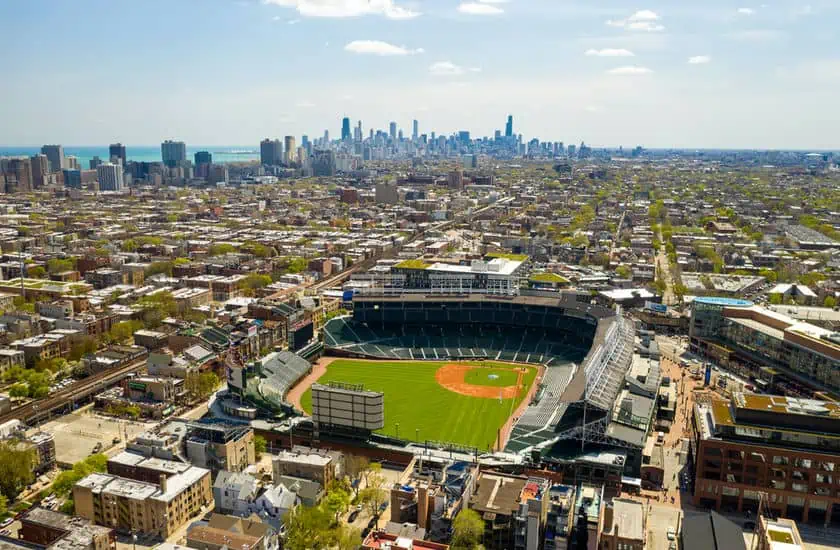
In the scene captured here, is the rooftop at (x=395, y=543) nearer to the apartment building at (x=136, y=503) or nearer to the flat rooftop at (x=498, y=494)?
the flat rooftop at (x=498, y=494)

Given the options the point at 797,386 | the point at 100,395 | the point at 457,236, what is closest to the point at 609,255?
the point at 457,236

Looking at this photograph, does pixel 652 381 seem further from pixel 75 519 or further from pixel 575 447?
pixel 75 519

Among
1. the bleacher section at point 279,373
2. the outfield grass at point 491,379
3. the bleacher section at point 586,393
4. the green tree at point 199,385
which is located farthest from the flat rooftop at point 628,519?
the green tree at point 199,385

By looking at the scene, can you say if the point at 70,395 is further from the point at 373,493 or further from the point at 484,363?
the point at 484,363

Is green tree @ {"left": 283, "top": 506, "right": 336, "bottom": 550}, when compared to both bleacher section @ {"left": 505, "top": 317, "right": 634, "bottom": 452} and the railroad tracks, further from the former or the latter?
the railroad tracks

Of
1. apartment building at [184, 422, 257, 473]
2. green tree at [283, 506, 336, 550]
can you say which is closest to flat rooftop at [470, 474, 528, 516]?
green tree at [283, 506, 336, 550]

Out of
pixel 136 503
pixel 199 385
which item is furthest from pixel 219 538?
pixel 199 385
